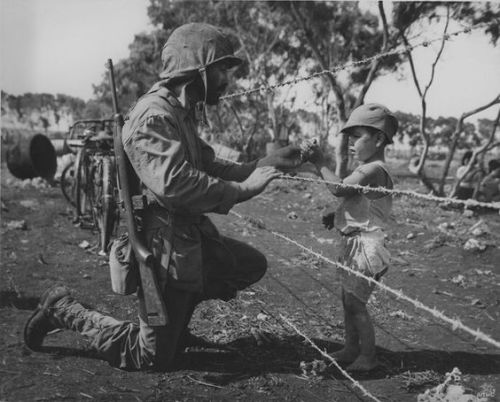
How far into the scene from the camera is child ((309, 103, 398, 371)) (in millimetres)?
3002

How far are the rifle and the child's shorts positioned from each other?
1222 millimetres

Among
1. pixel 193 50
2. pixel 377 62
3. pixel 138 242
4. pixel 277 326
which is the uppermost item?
pixel 377 62

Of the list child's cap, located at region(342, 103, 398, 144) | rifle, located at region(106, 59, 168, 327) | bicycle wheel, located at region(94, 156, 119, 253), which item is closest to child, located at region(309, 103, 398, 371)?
child's cap, located at region(342, 103, 398, 144)

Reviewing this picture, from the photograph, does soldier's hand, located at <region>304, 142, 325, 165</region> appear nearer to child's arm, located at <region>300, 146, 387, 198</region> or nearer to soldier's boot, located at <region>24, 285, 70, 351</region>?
child's arm, located at <region>300, 146, 387, 198</region>

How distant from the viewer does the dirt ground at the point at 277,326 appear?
2809 millimetres

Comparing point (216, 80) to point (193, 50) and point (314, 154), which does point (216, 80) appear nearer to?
point (193, 50)

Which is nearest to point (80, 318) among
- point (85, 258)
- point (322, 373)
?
point (322, 373)

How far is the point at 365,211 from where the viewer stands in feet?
10.1

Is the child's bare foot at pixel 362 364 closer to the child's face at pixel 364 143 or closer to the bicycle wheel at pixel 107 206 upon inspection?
the child's face at pixel 364 143

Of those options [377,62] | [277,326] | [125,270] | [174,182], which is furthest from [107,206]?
[377,62]

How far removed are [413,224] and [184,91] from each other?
7.15 meters

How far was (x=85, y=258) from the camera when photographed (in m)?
6.00

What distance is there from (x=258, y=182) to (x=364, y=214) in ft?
2.74

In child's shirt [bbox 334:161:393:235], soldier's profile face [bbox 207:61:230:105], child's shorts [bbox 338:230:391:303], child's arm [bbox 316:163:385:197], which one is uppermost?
soldier's profile face [bbox 207:61:230:105]
